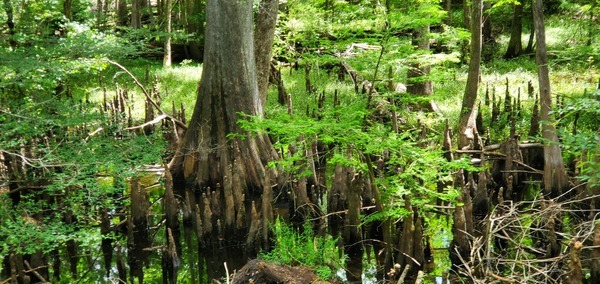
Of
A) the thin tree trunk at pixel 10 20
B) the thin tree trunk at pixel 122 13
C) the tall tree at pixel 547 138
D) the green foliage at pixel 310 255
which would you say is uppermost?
the thin tree trunk at pixel 122 13

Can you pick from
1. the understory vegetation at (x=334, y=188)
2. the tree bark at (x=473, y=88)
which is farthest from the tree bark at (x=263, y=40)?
the tree bark at (x=473, y=88)

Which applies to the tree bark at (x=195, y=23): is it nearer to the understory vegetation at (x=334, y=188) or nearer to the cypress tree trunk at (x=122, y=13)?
the cypress tree trunk at (x=122, y=13)

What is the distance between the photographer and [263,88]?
482 inches

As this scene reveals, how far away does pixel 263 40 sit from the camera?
12008mm

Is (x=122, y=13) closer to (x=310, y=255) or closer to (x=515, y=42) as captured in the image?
(x=515, y=42)

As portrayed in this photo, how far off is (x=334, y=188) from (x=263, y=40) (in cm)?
377

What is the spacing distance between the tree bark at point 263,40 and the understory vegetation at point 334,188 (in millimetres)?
849

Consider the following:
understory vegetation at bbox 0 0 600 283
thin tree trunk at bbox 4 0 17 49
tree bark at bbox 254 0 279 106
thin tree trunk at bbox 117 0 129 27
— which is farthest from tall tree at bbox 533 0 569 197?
thin tree trunk at bbox 117 0 129 27

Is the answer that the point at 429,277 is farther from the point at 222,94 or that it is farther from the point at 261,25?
the point at 261,25

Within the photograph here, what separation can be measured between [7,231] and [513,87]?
12577 millimetres

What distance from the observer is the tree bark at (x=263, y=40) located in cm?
1159

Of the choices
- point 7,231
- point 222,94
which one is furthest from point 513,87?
point 7,231

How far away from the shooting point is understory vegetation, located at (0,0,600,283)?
7371mm

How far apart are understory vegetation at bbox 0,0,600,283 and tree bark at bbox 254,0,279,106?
2.79ft
